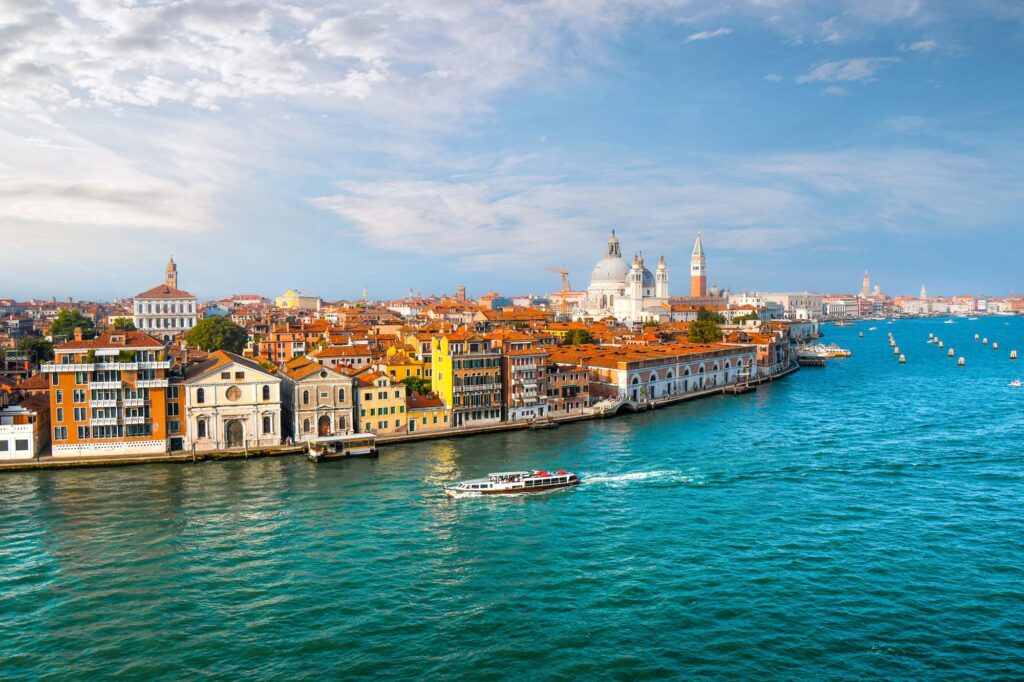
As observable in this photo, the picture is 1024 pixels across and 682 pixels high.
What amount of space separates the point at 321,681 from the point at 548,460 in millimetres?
18956

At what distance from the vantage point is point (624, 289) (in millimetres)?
148125

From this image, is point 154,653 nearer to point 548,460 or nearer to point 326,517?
point 326,517

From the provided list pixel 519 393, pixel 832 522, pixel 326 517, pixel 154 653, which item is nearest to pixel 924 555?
pixel 832 522

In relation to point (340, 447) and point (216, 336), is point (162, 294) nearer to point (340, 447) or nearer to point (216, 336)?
point (216, 336)

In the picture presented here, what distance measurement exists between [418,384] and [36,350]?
36.9m

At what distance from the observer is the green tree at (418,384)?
40.9 meters

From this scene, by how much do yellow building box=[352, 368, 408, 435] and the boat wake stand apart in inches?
467

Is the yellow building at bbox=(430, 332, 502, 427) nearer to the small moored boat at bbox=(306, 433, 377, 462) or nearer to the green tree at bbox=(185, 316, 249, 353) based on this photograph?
the small moored boat at bbox=(306, 433, 377, 462)

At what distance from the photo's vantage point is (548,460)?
32.5 meters

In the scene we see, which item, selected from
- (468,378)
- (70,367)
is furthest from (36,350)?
(468,378)

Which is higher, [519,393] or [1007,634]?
[519,393]

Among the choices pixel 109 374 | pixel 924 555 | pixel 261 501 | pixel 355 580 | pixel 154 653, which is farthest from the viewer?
pixel 109 374

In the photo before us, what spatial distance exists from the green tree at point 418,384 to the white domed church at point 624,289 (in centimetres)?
9410

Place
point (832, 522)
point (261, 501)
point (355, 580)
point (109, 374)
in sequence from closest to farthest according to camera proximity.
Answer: point (355, 580) → point (832, 522) → point (261, 501) → point (109, 374)
